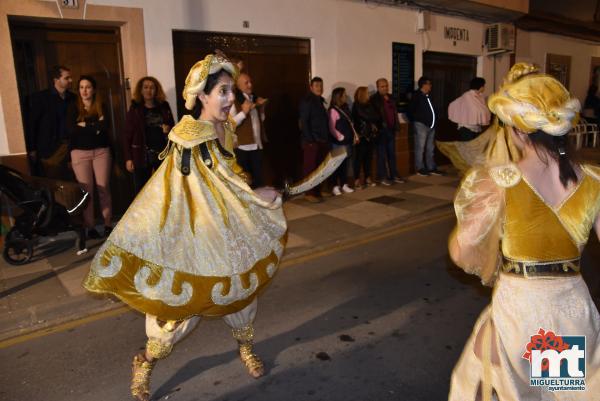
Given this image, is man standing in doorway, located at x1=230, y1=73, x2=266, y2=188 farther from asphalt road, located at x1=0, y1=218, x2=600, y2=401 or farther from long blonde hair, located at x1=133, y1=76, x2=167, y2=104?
asphalt road, located at x1=0, y1=218, x2=600, y2=401

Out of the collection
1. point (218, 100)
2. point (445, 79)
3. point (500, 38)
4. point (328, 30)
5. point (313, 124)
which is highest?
point (500, 38)

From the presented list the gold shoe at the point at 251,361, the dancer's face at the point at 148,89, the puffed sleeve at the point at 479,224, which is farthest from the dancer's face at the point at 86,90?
the puffed sleeve at the point at 479,224

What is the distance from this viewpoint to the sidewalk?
463 centimetres

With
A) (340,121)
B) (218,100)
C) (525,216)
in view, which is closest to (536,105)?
(525,216)

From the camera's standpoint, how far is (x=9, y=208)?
6445mm

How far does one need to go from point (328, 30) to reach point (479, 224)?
8371 mm

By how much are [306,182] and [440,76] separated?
35.7ft

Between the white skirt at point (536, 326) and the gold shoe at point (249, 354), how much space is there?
68.8 inches

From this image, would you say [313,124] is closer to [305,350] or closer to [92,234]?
[92,234]

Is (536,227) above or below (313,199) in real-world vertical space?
above

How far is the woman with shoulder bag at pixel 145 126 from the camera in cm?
679

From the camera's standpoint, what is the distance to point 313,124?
8852mm

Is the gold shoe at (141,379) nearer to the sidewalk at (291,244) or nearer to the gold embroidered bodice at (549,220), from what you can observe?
the sidewalk at (291,244)

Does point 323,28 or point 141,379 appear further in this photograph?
point 323,28
